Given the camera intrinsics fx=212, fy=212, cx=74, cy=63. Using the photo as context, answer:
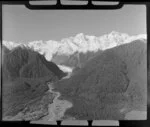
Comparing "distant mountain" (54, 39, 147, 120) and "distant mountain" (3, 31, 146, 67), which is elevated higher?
"distant mountain" (3, 31, 146, 67)

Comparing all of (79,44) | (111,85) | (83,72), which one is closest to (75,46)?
(79,44)

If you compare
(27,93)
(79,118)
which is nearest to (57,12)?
(27,93)

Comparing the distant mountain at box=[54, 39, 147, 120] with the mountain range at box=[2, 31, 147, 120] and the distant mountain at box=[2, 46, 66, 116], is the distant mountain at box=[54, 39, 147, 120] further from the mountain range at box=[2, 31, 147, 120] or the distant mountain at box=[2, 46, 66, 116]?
the distant mountain at box=[2, 46, 66, 116]

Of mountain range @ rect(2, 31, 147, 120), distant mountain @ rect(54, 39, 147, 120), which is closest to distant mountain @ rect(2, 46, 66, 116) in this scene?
mountain range @ rect(2, 31, 147, 120)

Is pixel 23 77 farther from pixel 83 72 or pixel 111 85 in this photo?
pixel 111 85
